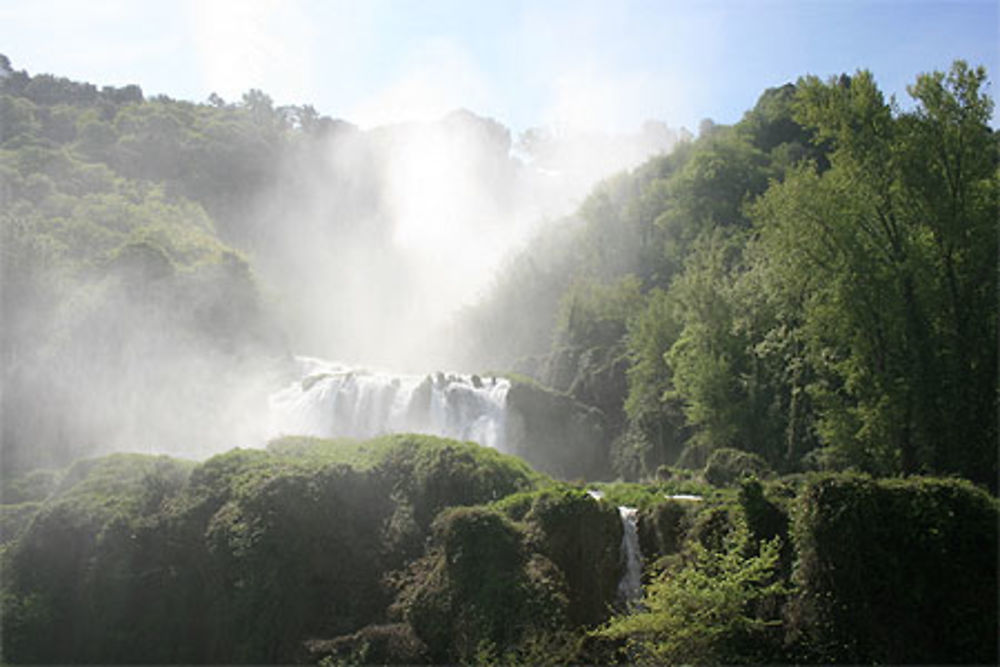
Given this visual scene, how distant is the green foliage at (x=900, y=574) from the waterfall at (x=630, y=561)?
3.85 m

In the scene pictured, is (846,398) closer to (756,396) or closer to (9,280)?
(756,396)

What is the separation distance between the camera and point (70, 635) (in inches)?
741

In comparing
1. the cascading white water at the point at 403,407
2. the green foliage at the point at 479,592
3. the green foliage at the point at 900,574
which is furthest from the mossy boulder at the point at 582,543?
the cascading white water at the point at 403,407

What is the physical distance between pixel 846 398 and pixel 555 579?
15.9 metres

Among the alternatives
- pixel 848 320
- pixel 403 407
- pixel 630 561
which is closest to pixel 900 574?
pixel 630 561

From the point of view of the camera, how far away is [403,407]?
4038 cm

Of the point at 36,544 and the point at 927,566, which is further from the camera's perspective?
the point at 36,544

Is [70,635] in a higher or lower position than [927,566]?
lower

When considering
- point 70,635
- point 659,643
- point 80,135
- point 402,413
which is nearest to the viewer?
point 659,643

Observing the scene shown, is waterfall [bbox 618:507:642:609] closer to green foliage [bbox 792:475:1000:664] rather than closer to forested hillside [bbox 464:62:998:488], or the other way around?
green foliage [bbox 792:475:1000:664]

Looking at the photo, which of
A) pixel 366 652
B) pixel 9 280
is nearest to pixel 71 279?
pixel 9 280

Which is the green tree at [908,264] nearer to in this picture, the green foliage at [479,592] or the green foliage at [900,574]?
the green foliage at [900,574]

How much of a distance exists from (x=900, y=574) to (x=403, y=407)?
3008 cm

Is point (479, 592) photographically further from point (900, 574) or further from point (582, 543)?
point (900, 574)
